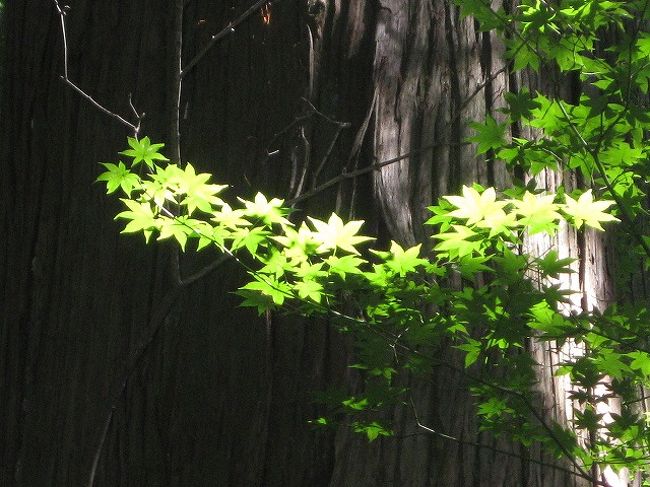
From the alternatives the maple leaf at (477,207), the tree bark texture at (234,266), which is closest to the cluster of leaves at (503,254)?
the maple leaf at (477,207)

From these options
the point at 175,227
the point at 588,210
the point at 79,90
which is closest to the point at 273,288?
the point at 175,227

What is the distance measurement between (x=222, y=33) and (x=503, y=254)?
99 centimetres

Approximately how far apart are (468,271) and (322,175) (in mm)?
623

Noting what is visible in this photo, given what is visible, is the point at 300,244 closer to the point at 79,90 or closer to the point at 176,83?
the point at 176,83

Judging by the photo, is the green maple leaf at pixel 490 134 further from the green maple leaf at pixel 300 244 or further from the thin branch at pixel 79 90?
the thin branch at pixel 79 90

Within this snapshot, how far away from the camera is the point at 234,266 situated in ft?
6.81

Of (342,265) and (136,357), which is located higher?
(342,265)

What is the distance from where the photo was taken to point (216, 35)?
7.17ft

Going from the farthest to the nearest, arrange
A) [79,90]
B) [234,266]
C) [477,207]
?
1. [79,90]
2. [234,266]
3. [477,207]

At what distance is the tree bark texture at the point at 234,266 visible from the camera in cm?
202

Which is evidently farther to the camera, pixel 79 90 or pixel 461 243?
pixel 79 90

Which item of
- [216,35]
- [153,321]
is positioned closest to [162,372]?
[153,321]

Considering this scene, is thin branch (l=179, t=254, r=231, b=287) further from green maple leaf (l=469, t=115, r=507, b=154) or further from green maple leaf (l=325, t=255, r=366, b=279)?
green maple leaf (l=469, t=115, r=507, b=154)

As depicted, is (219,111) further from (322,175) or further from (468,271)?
(468,271)
